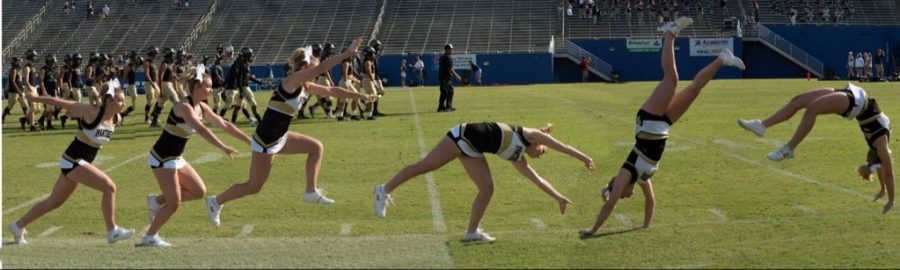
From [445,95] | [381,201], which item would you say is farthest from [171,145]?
[445,95]

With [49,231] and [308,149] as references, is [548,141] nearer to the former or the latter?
[308,149]

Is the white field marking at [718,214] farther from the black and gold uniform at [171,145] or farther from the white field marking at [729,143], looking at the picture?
the white field marking at [729,143]

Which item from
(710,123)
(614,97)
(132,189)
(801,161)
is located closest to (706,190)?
(801,161)

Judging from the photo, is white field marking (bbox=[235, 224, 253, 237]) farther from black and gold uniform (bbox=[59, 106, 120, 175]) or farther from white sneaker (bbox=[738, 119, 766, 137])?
white sneaker (bbox=[738, 119, 766, 137])

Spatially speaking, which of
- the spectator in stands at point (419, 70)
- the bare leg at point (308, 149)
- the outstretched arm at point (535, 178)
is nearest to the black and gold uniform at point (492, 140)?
the outstretched arm at point (535, 178)

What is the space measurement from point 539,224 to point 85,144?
461 cm

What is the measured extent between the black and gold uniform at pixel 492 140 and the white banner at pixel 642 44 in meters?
48.5

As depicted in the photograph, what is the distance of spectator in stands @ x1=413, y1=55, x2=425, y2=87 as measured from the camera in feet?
181

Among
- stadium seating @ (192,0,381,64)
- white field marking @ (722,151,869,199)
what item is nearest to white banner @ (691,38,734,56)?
stadium seating @ (192,0,381,64)

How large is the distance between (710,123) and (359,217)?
43.1ft

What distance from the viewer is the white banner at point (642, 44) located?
57.5 metres

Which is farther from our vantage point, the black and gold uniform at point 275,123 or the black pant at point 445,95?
the black pant at point 445,95

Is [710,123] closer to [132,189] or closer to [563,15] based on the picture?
[132,189]

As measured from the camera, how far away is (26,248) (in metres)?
10.2
